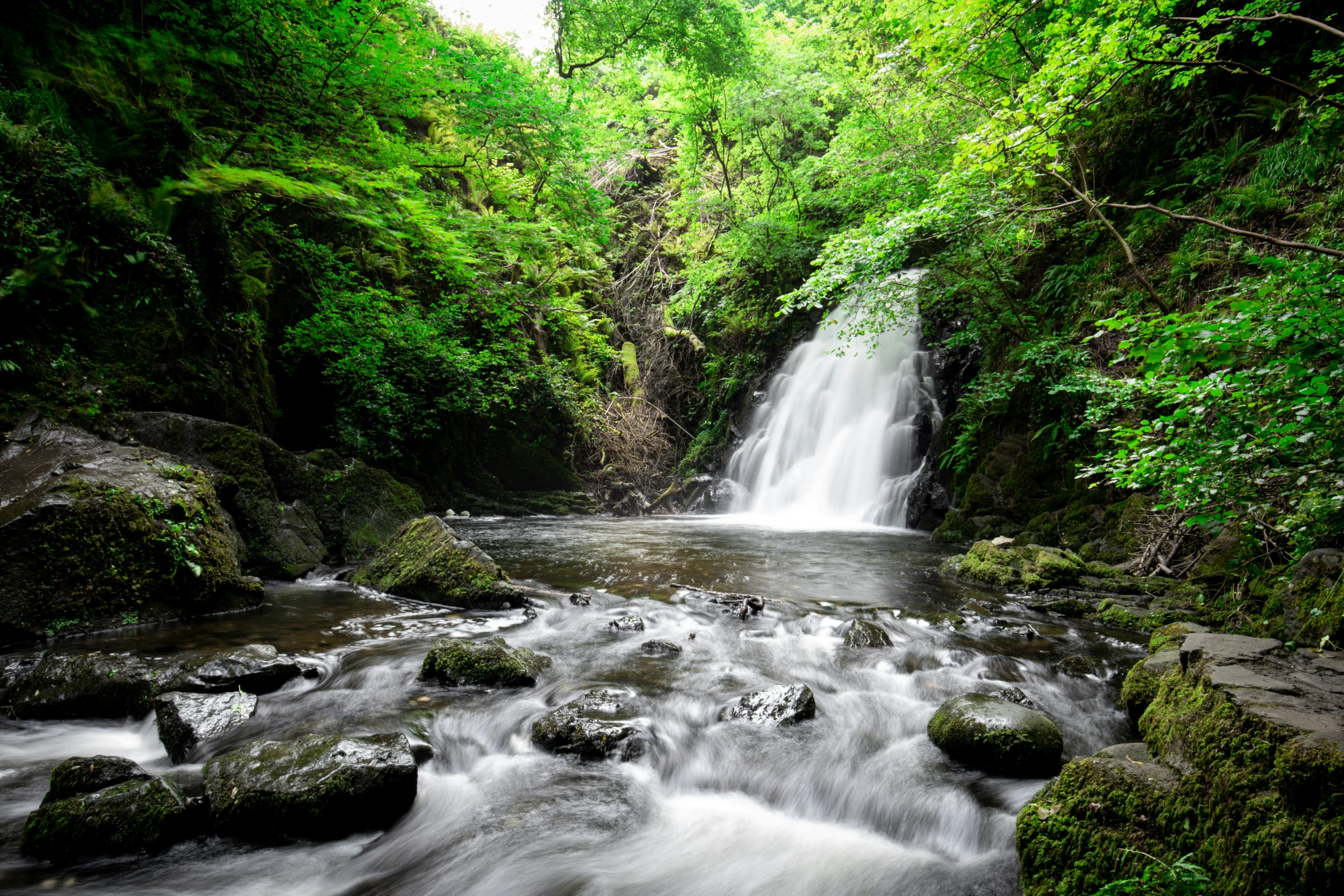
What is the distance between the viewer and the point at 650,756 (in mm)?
3488

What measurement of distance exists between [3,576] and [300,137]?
5.90 meters

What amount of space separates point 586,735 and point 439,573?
3.32 meters

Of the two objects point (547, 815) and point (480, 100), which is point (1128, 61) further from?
point (480, 100)

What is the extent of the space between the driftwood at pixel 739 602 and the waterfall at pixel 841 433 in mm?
6465

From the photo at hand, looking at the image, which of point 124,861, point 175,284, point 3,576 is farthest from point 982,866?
point 175,284

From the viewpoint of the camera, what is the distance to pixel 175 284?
6516 mm

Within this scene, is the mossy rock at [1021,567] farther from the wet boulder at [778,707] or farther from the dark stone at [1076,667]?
the wet boulder at [778,707]

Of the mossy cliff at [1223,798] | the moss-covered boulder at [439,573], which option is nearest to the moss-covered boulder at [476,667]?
the moss-covered boulder at [439,573]

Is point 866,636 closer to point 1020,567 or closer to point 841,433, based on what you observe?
point 1020,567

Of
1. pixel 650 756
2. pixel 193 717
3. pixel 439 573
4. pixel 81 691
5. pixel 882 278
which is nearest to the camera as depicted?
pixel 193 717

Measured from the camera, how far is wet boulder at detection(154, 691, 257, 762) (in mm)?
3066

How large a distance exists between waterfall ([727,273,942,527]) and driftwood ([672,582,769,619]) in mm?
6465

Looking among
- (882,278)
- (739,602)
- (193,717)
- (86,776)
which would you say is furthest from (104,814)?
(882,278)

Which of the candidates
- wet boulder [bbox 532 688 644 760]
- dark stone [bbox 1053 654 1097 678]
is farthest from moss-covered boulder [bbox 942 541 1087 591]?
wet boulder [bbox 532 688 644 760]
